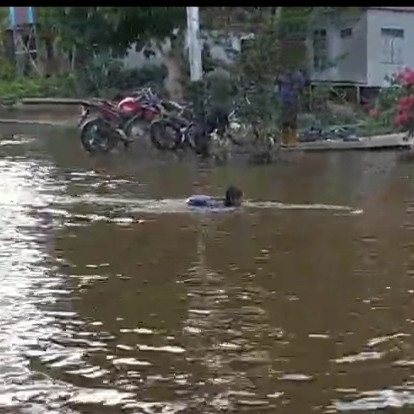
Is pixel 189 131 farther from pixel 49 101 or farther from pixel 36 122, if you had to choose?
pixel 49 101

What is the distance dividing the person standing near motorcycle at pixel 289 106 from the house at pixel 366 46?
761 centimetres

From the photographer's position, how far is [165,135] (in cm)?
1914

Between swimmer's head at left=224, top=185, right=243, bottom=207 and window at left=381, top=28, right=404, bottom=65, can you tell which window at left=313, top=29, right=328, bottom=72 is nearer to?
window at left=381, top=28, right=404, bottom=65

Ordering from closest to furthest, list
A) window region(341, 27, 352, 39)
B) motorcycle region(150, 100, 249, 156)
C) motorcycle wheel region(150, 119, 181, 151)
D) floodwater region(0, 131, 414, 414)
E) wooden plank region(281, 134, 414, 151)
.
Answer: floodwater region(0, 131, 414, 414), motorcycle region(150, 100, 249, 156), motorcycle wheel region(150, 119, 181, 151), wooden plank region(281, 134, 414, 151), window region(341, 27, 352, 39)

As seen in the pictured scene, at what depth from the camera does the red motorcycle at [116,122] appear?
19.4 m

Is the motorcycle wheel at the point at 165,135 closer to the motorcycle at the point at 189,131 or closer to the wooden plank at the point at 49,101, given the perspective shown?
the motorcycle at the point at 189,131

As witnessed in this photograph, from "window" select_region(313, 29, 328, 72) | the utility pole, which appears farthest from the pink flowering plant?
"window" select_region(313, 29, 328, 72)

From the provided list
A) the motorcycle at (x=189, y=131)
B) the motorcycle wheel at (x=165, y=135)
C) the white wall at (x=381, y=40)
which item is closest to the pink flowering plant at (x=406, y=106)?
the motorcycle at (x=189, y=131)

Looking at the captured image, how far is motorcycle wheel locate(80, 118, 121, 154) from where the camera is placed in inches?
764

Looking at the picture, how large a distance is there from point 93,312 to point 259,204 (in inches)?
219

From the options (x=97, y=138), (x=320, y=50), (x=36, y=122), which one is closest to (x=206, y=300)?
(x=97, y=138)

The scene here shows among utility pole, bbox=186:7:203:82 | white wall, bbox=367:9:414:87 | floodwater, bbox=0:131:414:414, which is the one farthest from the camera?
white wall, bbox=367:9:414:87

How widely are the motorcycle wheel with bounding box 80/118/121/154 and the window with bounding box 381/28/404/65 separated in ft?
39.2

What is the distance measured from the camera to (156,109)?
64.0ft
